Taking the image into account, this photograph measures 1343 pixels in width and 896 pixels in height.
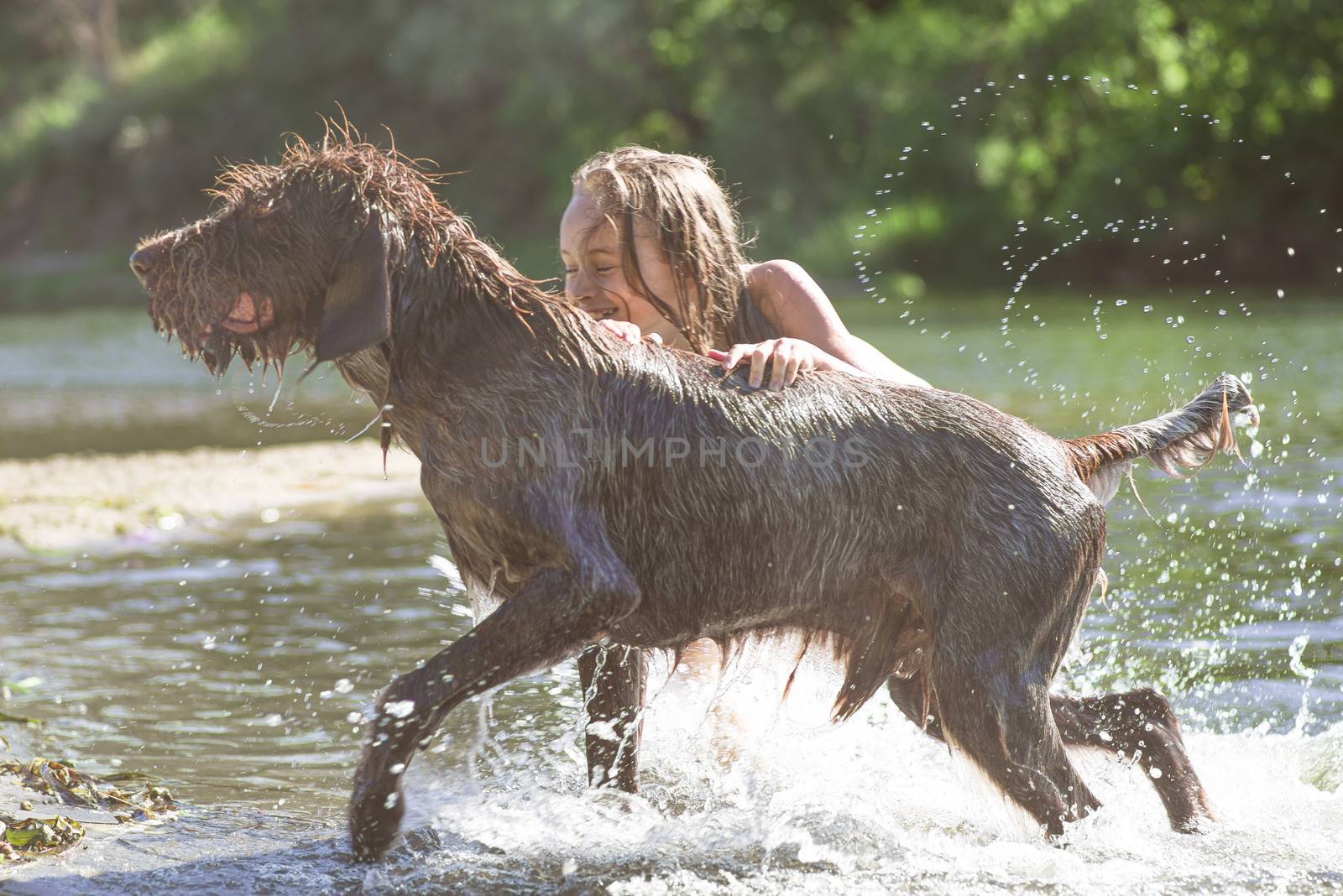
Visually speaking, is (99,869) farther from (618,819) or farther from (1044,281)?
(1044,281)

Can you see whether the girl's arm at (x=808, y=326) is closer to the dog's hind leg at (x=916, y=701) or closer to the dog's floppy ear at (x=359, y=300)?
the dog's hind leg at (x=916, y=701)

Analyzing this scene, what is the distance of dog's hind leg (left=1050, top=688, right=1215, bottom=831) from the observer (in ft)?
14.4

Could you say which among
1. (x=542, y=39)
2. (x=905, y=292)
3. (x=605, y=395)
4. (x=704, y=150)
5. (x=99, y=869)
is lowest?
(x=99, y=869)

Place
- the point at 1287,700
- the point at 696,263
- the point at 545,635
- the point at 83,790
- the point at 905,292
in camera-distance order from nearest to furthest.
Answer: the point at 545,635, the point at 83,790, the point at 696,263, the point at 1287,700, the point at 905,292

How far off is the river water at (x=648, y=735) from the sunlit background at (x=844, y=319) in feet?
0.07

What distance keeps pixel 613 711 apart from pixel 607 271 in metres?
1.44

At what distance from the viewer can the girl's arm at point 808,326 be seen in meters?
4.48

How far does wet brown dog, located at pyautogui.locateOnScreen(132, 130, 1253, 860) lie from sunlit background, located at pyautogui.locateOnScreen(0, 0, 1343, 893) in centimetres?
56

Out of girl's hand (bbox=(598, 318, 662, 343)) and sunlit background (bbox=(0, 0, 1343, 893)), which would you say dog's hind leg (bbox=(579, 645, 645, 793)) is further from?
girl's hand (bbox=(598, 318, 662, 343))

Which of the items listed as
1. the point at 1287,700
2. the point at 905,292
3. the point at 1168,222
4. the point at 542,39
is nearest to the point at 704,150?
the point at 542,39

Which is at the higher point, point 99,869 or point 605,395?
point 605,395

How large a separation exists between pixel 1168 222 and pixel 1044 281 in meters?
2.73

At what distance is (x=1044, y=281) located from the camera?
1111 inches

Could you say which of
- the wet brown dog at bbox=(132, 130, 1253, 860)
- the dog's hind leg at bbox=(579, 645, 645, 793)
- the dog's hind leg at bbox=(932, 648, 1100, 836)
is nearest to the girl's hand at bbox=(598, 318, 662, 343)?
the wet brown dog at bbox=(132, 130, 1253, 860)
